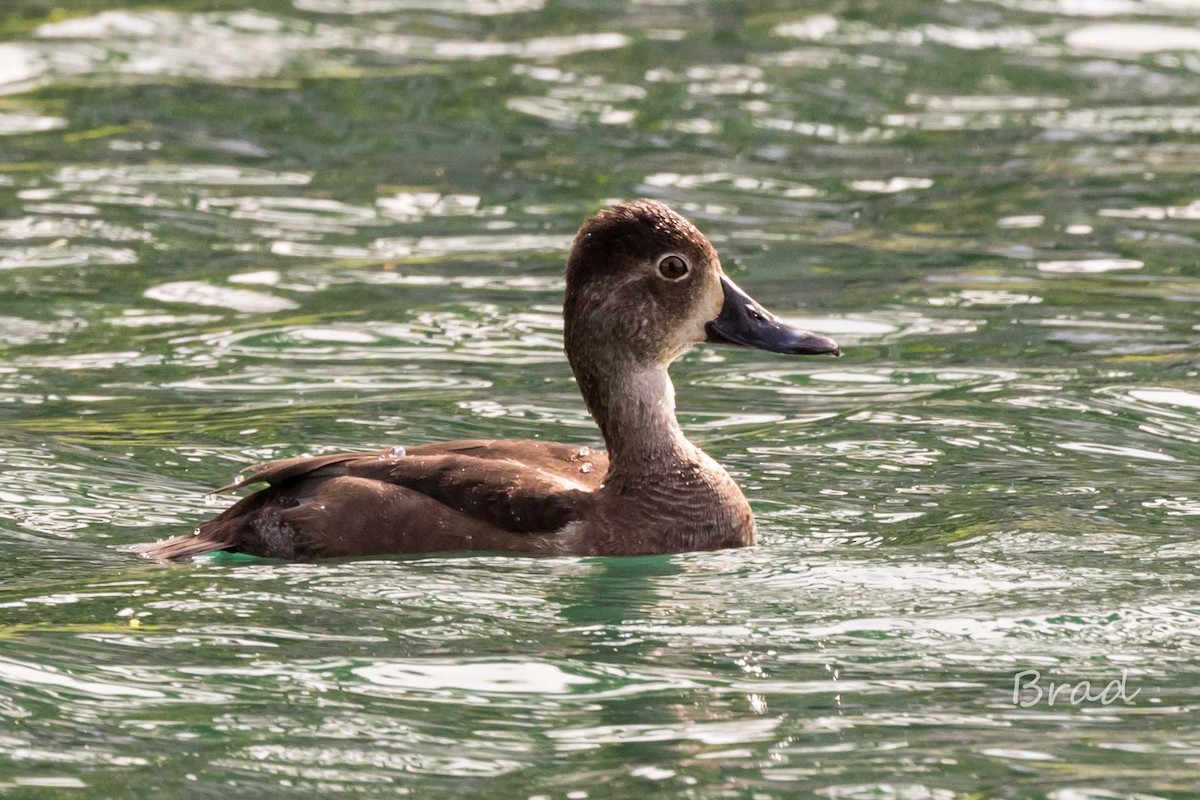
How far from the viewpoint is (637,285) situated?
8438 mm

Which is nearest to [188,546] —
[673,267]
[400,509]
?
[400,509]

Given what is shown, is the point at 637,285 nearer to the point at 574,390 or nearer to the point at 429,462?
the point at 429,462

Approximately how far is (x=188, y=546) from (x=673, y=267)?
2106 mm

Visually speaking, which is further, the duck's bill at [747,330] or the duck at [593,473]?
the duck's bill at [747,330]

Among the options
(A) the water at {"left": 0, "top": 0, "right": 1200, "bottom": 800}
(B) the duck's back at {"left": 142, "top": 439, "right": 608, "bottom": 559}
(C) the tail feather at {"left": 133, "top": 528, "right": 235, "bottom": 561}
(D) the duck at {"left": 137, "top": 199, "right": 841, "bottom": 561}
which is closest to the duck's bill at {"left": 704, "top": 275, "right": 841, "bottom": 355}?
(D) the duck at {"left": 137, "top": 199, "right": 841, "bottom": 561}

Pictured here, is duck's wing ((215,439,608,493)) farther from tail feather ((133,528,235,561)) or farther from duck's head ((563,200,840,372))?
duck's head ((563,200,840,372))

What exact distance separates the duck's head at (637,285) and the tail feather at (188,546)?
1533 millimetres

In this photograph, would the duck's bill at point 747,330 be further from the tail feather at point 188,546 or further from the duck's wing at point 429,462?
the tail feather at point 188,546

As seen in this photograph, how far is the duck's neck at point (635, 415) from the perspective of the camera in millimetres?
8320

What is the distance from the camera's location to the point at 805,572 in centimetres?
793

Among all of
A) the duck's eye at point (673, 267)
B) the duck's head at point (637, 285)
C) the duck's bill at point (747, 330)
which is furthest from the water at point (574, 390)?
the duck's eye at point (673, 267)

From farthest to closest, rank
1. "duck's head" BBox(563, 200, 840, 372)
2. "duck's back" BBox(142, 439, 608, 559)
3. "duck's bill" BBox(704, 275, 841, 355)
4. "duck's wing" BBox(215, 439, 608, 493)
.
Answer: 1. "duck's bill" BBox(704, 275, 841, 355)
2. "duck's head" BBox(563, 200, 840, 372)
3. "duck's wing" BBox(215, 439, 608, 493)
4. "duck's back" BBox(142, 439, 608, 559)

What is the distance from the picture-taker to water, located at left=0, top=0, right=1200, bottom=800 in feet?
20.7

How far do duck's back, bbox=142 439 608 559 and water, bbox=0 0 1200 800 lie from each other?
144mm
